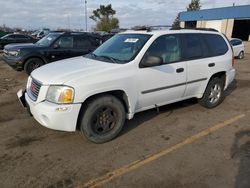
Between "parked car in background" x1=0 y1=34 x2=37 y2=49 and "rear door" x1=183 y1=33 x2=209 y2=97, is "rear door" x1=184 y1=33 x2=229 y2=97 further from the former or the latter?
"parked car in background" x1=0 y1=34 x2=37 y2=49

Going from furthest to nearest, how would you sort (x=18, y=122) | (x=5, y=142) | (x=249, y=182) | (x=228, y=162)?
(x=18, y=122), (x=5, y=142), (x=228, y=162), (x=249, y=182)

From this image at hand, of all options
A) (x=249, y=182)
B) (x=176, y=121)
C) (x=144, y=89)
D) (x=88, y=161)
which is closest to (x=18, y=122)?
(x=88, y=161)

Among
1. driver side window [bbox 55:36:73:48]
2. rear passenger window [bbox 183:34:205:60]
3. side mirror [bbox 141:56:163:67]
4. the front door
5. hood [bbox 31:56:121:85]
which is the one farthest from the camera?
driver side window [bbox 55:36:73:48]

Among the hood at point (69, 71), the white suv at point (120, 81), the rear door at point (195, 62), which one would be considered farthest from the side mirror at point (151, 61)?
the rear door at point (195, 62)

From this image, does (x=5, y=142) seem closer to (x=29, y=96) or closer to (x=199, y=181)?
(x=29, y=96)

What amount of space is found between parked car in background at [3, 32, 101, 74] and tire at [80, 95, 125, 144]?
20.3 feet

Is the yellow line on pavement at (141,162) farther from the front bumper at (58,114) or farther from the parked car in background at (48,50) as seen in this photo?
the parked car in background at (48,50)

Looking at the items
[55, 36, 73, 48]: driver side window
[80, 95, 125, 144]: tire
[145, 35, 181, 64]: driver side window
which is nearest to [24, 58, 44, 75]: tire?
[55, 36, 73, 48]: driver side window

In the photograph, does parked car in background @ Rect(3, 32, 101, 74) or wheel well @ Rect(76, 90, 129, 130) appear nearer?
wheel well @ Rect(76, 90, 129, 130)

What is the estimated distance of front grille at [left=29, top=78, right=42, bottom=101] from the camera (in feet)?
12.9

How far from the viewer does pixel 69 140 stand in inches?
167

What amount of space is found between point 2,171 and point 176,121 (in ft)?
10.6

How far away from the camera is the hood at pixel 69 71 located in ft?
12.3

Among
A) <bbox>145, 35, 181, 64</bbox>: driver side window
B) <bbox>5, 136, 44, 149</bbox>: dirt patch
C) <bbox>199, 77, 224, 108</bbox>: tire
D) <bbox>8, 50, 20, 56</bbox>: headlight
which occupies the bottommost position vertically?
<bbox>5, 136, 44, 149</bbox>: dirt patch
